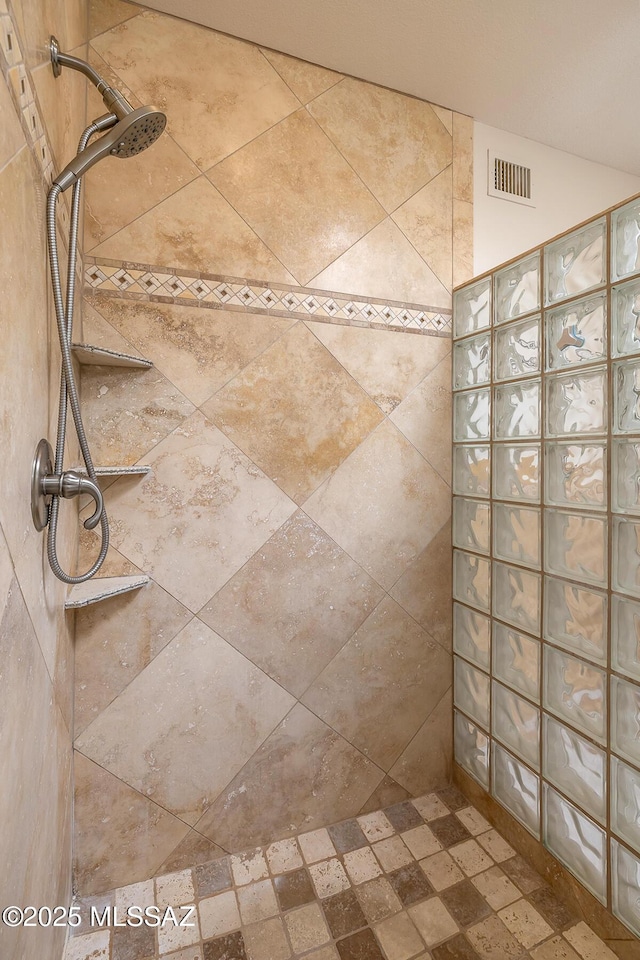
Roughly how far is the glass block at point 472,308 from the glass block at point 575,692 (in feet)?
3.26

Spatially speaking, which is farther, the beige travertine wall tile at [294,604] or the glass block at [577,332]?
the beige travertine wall tile at [294,604]

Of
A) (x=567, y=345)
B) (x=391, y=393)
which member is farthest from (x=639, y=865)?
(x=391, y=393)

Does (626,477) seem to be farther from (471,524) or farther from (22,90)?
(22,90)

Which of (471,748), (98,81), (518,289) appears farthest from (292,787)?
(98,81)

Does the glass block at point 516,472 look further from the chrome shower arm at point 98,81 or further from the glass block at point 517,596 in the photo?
the chrome shower arm at point 98,81

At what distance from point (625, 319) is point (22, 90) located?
1203 millimetres

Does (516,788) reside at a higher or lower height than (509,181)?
lower

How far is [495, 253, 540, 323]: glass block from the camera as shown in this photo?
129 cm

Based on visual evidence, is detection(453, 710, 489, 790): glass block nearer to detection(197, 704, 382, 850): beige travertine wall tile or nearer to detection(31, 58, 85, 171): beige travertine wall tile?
detection(197, 704, 382, 850): beige travertine wall tile

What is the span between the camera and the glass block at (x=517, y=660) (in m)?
1.29

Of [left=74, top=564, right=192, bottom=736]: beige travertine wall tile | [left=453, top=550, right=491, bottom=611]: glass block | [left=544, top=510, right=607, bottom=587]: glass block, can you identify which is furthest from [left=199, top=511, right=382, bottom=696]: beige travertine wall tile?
[left=544, top=510, right=607, bottom=587]: glass block

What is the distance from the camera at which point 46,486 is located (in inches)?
31.5

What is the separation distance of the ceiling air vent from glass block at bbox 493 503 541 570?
114cm

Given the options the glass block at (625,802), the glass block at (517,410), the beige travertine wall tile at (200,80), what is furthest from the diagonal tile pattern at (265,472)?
the glass block at (625,802)
